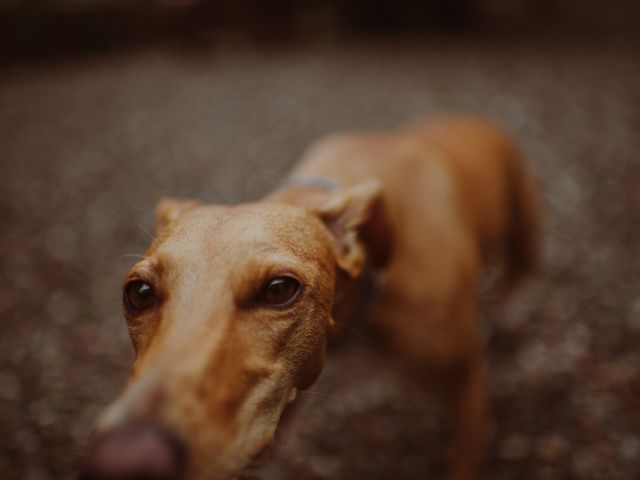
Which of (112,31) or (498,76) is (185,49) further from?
(498,76)

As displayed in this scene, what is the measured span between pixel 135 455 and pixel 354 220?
124 cm

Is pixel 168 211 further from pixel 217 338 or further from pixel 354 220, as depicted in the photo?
pixel 217 338

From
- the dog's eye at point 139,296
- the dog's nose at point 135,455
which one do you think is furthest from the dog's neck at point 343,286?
the dog's nose at point 135,455

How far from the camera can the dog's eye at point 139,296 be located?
5.52ft

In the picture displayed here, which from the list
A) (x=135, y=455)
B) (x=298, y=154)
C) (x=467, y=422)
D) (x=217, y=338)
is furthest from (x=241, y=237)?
(x=298, y=154)

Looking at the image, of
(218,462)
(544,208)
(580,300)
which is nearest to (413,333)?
(218,462)

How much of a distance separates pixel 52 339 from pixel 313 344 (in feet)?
10.7

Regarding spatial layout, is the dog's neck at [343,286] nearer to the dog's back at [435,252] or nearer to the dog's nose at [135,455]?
the dog's back at [435,252]

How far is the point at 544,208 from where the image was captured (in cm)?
588

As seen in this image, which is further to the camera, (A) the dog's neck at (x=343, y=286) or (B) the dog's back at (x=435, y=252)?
(B) the dog's back at (x=435, y=252)

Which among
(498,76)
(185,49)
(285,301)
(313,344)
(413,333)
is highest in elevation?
(285,301)

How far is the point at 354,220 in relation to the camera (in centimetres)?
214

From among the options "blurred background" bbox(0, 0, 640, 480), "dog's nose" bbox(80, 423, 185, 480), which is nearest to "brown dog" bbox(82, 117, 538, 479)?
"dog's nose" bbox(80, 423, 185, 480)

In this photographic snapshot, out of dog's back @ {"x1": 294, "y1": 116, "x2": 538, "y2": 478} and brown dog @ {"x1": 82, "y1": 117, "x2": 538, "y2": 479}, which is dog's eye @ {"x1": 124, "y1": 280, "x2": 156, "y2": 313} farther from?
dog's back @ {"x1": 294, "y1": 116, "x2": 538, "y2": 478}
